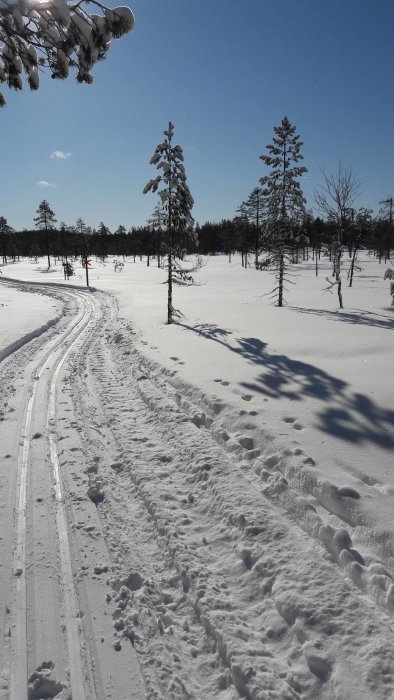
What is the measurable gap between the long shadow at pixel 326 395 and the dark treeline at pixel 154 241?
45.9m

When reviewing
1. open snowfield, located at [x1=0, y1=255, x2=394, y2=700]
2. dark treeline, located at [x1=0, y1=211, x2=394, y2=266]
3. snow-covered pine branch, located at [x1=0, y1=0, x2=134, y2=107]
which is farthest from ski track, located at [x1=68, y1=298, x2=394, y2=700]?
dark treeline, located at [x1=0, y1=211, x2=394, y2=266]

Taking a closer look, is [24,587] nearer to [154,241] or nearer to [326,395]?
[326,395]

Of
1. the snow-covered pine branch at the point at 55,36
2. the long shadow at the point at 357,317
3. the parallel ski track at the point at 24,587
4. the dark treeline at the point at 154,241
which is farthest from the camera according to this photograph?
the dark treeline at the point at 154,241

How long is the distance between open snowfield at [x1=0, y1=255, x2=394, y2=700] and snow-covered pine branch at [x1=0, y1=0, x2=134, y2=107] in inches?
223

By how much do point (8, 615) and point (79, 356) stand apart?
393 inches

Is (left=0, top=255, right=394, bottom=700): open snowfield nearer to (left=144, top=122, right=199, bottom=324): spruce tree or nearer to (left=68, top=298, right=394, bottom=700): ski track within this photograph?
(left=68, top=298, right=394, bottom=700): ski track

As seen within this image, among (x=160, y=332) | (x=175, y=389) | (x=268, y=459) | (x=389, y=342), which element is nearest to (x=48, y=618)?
(x=268, y=459)

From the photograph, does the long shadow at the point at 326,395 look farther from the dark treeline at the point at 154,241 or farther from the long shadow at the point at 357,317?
the dark treeline at the point at 154,241

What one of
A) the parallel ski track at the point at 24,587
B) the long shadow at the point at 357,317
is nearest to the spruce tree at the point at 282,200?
the long shadow at the point at 357,317

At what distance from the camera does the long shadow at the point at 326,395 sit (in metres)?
6.47

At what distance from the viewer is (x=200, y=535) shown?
4512mm

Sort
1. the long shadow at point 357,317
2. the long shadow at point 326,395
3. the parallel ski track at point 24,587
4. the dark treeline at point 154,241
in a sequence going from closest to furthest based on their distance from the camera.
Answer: the parallel ski track at point 24,587
the long shadow at point 326,395
the long shadow at point 357,317
the dark treeline at point 154,241

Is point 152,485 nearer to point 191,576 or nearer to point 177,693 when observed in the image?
point 191,576

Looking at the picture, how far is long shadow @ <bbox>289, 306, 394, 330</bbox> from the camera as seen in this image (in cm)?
1733
